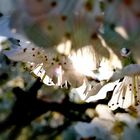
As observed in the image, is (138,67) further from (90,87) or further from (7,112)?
(7,112)

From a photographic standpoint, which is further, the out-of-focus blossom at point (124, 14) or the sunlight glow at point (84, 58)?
the sunlight glow at point (84, 58)

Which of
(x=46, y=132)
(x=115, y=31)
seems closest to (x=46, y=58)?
(x=46, y=132)

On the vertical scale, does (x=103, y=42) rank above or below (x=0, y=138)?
above

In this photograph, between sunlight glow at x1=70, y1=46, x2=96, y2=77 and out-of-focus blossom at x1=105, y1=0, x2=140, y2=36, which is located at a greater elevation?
out-of-focus blossom at x1=105, y1=0, x2=140, y2=36

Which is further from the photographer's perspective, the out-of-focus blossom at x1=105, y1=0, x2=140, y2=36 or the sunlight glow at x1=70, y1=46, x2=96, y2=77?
the sunlight glow at x1=70, y1=46, x2=96, y2=77

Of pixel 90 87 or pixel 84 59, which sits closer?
pixel 84 59

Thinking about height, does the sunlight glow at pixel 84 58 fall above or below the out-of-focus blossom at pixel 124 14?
below

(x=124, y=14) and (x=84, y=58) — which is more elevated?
(x=124, y=14)

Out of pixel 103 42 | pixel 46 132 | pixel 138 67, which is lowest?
pixel 46 132

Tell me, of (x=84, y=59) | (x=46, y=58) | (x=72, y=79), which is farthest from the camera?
(x=46, y=58)

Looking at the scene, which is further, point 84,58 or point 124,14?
point 84,58

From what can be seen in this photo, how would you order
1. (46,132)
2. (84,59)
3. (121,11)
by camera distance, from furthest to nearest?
(84,59) → (46,132) → (121,11)
